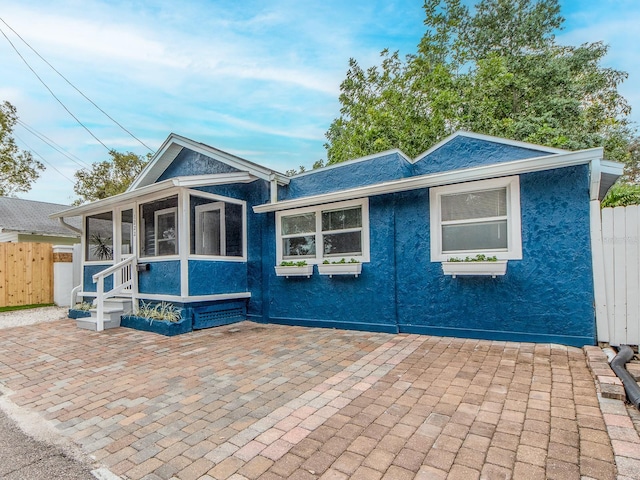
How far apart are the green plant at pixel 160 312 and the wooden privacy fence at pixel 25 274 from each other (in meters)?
5.98

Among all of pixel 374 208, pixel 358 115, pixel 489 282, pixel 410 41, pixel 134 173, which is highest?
pixel 410 41

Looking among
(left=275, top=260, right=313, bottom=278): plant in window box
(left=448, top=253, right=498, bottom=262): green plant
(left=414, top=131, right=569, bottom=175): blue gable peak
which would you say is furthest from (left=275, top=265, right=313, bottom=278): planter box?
(left=414, top=131, right=569, bottom=175): blue gable peak

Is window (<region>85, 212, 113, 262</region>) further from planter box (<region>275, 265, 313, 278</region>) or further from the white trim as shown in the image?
planter box (<region>275, 265, 313, 278</region>)

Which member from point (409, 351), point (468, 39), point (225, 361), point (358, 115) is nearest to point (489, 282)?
point (409, 351)

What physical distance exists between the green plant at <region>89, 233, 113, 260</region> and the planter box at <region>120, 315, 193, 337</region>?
9.60 feet

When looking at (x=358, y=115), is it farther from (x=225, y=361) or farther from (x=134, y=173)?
(x=225, y=361)

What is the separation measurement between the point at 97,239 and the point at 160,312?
388cm

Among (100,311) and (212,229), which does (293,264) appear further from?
(100,311)

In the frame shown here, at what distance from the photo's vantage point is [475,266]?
16.1 feet

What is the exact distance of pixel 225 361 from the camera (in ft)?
14.8

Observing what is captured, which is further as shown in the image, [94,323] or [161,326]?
[94,323]

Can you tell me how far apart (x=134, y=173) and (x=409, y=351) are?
2243cm

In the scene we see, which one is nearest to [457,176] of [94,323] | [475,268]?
[475,268]

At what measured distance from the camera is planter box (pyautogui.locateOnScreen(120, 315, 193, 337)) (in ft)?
20.6
